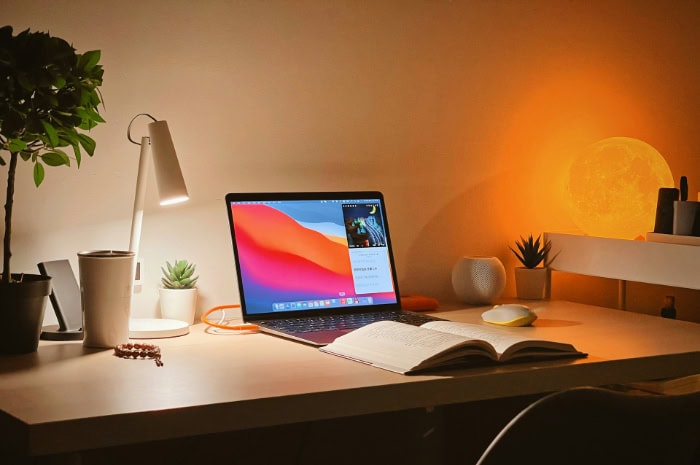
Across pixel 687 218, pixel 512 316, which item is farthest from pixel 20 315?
pixel 687 218

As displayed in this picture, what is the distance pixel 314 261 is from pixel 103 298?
1.65 feet

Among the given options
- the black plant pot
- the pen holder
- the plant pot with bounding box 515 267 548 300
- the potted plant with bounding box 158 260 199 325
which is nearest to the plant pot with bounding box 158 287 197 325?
the potted plant with bounding box 158 260 199 325

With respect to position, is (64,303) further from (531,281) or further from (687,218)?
(687,218)

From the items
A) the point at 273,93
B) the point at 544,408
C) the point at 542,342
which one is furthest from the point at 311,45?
the point at 544,408

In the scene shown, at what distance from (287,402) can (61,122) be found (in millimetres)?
606

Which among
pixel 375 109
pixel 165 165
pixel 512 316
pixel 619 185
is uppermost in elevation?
pixel 375 109

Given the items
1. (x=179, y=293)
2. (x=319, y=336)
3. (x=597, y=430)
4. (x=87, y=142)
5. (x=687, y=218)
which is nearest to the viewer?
(x=597, y=430)

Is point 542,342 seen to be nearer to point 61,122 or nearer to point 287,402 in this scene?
point 287,402

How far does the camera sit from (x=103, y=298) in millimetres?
1488

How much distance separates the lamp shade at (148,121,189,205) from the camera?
62.8 inches

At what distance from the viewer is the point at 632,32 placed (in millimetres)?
2469

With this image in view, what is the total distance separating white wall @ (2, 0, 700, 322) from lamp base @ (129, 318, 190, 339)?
0.39 ft

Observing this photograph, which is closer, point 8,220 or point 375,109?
point 8,220

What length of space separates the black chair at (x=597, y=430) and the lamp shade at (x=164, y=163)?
0.90 meters
